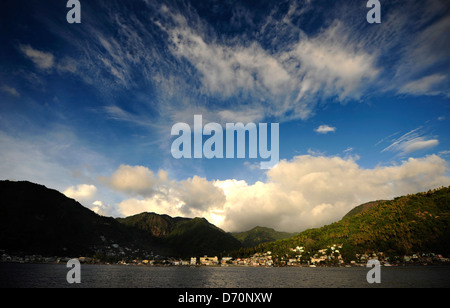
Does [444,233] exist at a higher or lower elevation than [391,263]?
higher
